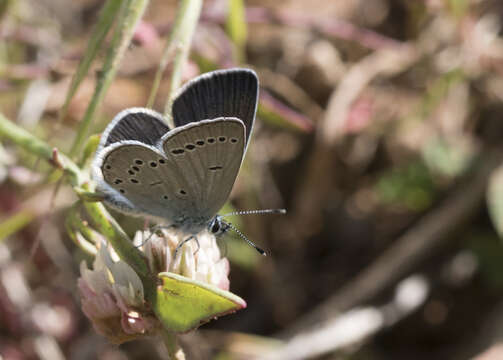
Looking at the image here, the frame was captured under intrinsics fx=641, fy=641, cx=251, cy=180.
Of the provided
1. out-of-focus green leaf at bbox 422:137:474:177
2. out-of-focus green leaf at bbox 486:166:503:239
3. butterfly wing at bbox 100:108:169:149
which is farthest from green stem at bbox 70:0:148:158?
out-of-focus green leaf at bbox 422:137:474:177

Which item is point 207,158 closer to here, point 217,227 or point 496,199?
point 217,227

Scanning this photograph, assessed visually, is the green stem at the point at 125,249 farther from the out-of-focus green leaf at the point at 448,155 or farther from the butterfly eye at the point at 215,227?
the out-of-focus green leaf at the point at 448,155

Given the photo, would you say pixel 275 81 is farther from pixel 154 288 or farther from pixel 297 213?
pixel 154 288

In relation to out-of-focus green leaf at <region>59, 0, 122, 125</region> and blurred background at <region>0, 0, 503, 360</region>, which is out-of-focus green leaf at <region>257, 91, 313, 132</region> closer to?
blurred background at <region>0, 0, 503, 360</region>

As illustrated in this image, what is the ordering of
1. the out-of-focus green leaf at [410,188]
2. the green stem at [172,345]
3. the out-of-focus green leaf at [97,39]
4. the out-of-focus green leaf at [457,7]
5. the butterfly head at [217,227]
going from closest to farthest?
the green stem at [172,345]
the butterfly head at [217,227]
the out-of-focus green leaf at [97,39]
the out-of-focus green leaf at [457,7]
the out-of-focus green leaf at [410,188]

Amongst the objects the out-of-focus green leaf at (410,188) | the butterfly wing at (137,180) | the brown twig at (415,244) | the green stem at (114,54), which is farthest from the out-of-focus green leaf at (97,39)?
the out-of-focus green leaf at (410,188)

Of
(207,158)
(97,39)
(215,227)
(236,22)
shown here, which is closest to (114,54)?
(97,39)
